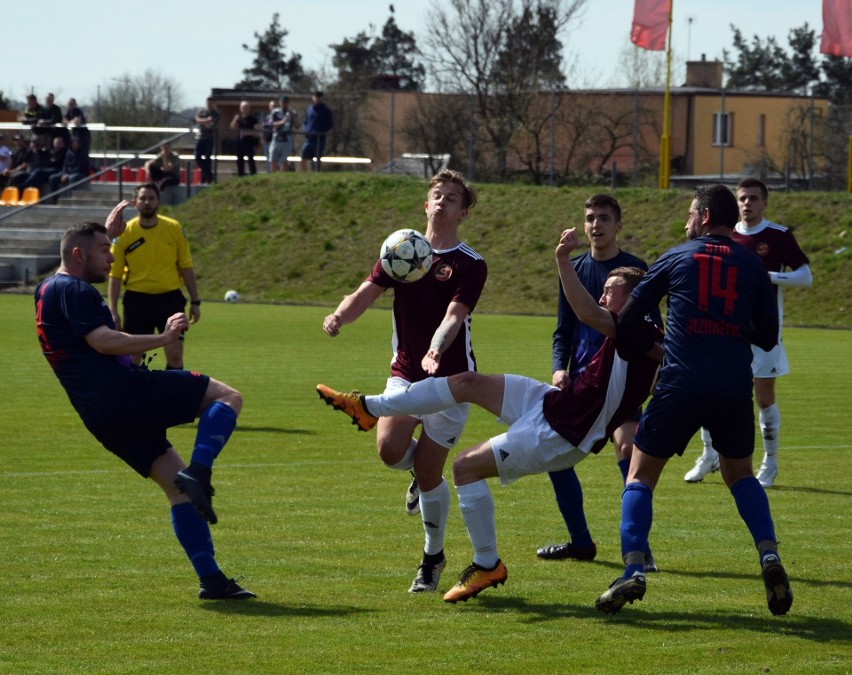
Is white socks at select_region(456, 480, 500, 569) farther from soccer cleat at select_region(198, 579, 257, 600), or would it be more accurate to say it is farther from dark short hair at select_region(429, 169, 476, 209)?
dark short hair at select_region(429, 169, 476, 209)

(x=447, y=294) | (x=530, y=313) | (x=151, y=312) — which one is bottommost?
(x=530, y=313)

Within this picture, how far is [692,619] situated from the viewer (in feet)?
21.5

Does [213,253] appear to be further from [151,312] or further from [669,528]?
[669,528]

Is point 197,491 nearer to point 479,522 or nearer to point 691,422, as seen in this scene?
point 479,522

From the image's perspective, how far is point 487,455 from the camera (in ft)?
22.6

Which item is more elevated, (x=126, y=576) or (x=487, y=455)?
(x=487, y=455)

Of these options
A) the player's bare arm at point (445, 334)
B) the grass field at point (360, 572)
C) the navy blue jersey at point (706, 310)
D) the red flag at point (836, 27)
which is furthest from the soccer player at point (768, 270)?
the red flag at point (836, 27)

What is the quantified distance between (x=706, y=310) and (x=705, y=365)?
25cm

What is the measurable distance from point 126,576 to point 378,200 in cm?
3381

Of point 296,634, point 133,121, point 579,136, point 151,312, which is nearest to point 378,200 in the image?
point 579,136

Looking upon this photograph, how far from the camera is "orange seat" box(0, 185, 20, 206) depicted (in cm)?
4181

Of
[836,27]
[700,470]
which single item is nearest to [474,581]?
[700,470]

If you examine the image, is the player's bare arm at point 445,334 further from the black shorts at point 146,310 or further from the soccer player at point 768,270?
the black shorts at point 146,310

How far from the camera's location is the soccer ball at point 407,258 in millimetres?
7434
